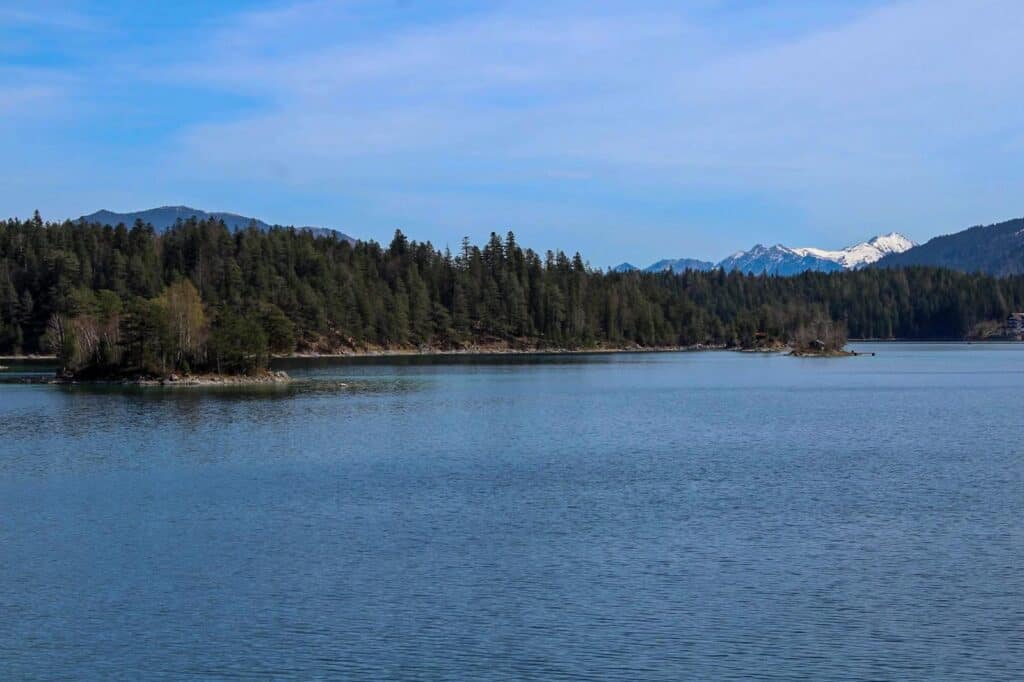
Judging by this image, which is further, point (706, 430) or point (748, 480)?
point (706, 430)

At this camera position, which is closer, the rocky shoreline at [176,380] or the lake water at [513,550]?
the lake water at [513,550]

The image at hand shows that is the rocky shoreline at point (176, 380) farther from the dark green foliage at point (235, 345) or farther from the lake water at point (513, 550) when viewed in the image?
the lake water at point (513, 550)

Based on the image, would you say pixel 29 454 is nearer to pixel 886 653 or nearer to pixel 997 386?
pixel 886 653

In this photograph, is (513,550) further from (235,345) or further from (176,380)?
(235,345)

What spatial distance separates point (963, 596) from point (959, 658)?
4774mm

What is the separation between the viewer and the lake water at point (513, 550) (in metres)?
23.3

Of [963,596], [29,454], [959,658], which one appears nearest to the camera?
[959,658]

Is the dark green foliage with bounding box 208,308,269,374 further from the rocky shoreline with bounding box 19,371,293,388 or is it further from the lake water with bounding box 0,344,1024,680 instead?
the lake water with bounding box 0,344,1024,680

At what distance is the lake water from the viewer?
23266mm

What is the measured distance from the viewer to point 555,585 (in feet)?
93.2

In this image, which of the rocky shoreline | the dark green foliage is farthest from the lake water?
the dark green foliage

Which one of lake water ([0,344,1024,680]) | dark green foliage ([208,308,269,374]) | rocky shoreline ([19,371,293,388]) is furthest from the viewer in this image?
dark green foliage ([208,308,269,374])

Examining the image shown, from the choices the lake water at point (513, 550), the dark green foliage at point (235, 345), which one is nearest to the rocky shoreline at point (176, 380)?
the dark green foliage at point (235, 345)

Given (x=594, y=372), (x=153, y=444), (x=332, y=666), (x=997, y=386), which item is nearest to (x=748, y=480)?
(x=332, y=666)
